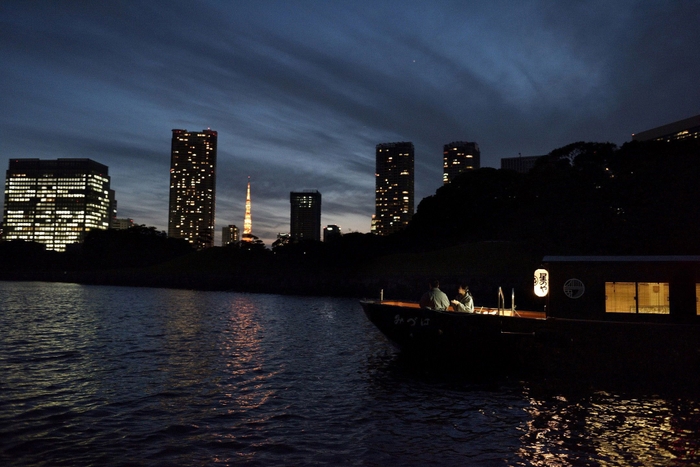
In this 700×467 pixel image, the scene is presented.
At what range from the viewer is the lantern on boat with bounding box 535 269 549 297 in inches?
859

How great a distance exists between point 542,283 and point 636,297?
363 cm

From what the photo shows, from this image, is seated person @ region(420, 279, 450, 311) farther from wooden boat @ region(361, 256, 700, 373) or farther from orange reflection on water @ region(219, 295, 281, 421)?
orange reflection on water @ region(219, 295, 281, 421)

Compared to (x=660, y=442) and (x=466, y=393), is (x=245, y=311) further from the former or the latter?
(x=660, y=442)

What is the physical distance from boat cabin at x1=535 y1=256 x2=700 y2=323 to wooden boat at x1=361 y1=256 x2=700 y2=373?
0.03 meters

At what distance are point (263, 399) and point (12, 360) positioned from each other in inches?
476

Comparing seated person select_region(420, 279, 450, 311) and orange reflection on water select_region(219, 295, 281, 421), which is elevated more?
seated person select_region(420, 279, 450, 311)

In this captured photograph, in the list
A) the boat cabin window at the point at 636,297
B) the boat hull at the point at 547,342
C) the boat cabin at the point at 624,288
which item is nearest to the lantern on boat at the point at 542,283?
the boat cabin at the point at 624,288

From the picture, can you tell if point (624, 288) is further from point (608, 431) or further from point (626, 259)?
point (608, 431)

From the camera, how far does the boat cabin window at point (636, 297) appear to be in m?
20.5

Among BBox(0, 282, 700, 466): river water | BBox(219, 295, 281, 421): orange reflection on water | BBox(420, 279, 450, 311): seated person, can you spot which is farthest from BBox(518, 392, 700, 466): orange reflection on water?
BBox(219, 295, 281, 421): orange reflection on water

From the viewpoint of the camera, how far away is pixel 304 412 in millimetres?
14172

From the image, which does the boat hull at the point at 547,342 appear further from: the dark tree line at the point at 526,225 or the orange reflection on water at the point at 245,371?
the dark tree line at the point at 526,225

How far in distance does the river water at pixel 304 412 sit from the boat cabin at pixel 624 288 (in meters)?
3.27

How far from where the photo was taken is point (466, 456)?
11.0 meters
